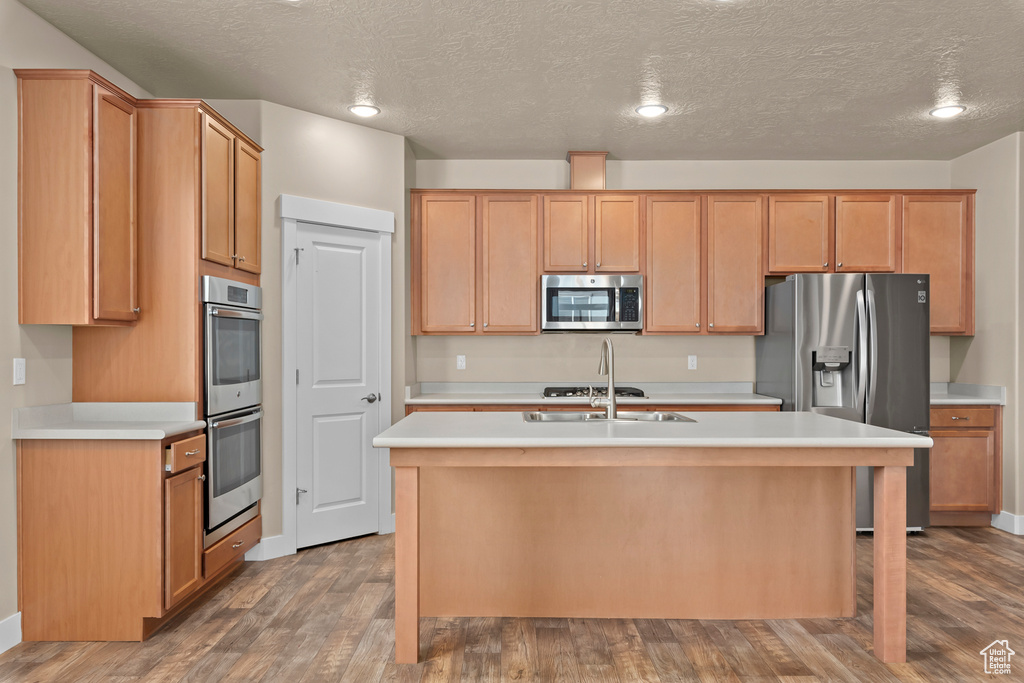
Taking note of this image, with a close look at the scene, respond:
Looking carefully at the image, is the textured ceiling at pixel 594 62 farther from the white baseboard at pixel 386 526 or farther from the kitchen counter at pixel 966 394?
the white baseboard at pixel 386 526

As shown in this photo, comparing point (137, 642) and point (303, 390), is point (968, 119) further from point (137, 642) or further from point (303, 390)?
point (137, 642)

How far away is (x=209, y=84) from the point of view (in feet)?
11.7

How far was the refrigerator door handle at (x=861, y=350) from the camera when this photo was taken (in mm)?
4281

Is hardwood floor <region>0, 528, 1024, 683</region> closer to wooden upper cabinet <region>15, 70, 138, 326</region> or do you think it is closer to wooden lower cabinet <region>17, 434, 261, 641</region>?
wooden lower cabinet <region>17, 434, 261, 641</region>

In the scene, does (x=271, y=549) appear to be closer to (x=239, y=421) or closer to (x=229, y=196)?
(x=239, y=421)

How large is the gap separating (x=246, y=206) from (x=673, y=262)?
289cm

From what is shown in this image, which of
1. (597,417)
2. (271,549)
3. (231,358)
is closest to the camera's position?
(597,417)

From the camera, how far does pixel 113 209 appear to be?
2.79 meters

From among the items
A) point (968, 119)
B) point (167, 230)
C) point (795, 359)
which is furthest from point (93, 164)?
point (968, 119)

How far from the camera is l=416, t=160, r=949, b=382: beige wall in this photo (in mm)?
5047

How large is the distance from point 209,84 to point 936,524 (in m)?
5.37

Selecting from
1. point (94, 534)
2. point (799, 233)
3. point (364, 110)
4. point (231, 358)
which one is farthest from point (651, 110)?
point (94, 534)

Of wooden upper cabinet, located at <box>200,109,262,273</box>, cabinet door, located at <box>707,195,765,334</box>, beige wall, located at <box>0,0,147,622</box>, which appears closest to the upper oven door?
wooden upper cabinet, located at <box>200,109,262,273</box>
